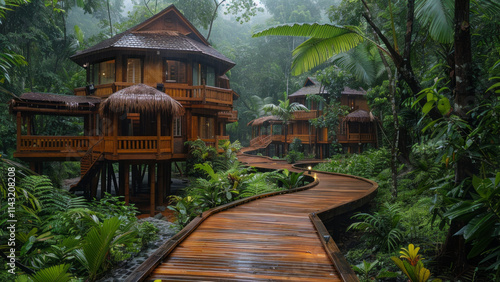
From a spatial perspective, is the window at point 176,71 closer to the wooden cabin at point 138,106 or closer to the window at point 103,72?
the wooden cabin at point 138,106

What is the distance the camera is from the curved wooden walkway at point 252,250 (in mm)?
3607

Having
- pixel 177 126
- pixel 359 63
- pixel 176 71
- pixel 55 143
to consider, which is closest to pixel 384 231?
pixel 359 63

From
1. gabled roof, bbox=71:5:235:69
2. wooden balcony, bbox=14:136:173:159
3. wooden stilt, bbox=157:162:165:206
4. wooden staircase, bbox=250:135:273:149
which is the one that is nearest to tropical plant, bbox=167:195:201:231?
→ wooden balcony, bbox=14:136:173:159

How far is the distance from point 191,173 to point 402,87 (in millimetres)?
10511

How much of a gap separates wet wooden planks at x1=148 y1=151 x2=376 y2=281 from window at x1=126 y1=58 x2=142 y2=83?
12.6m

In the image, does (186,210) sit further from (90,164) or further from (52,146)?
(52,146)

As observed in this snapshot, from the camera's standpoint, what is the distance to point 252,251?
4.41 m

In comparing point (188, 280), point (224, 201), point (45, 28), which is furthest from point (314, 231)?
point (45, 28)

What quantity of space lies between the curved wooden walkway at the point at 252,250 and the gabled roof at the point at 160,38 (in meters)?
12.5

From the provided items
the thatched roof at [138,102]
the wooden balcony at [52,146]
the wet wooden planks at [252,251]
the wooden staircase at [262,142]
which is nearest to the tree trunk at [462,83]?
the wet wooden planks at [252,251]

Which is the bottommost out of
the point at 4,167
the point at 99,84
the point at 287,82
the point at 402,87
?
the point at 4,167

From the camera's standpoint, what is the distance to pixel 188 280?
3.45 m

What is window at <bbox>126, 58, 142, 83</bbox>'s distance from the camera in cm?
1698

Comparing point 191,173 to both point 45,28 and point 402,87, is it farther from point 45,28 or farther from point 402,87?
point 45,28
